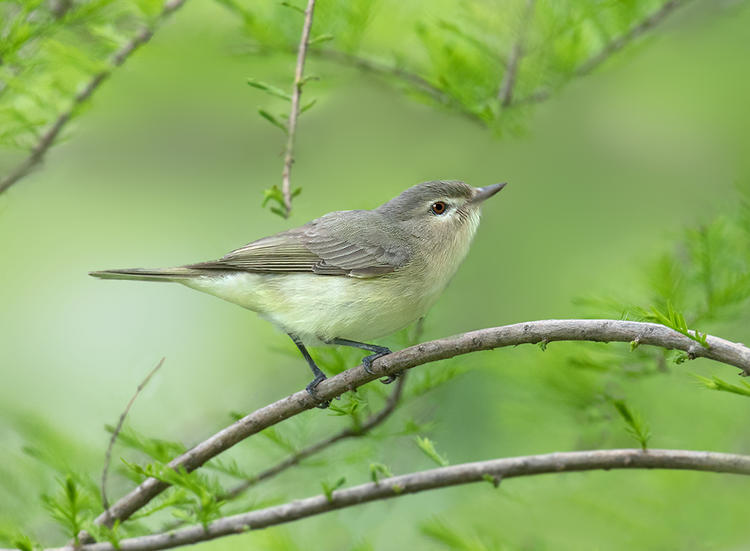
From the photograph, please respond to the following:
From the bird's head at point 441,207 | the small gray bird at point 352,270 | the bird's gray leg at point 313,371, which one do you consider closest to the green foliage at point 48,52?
the small gray bird at point 352,270

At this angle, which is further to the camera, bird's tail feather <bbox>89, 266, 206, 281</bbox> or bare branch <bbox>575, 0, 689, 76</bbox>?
bare branch <bbox>575, 0, 689, 76</bbox>

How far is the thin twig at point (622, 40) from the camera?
3.53 meters

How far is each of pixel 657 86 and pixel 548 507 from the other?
3.26 metres

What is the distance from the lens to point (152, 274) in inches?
132

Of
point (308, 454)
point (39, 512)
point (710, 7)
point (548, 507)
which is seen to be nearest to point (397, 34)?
point (710, 7)

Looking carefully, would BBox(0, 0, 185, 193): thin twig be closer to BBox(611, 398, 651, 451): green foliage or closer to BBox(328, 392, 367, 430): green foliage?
BBox(328, 392, 367, 430): green foliage

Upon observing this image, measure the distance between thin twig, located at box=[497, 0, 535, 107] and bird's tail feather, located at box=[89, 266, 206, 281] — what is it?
1495 millimetres

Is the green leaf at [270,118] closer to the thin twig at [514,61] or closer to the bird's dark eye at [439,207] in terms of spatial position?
the thin twig at [514,61]

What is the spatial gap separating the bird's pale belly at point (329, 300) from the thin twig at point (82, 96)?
0.84 meters

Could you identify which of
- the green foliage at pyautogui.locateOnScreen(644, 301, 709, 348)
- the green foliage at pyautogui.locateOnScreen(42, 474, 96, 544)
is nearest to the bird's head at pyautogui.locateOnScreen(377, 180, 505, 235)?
the green foliage at pyautogui.locateOnScreen(644, 301, 709, 348)

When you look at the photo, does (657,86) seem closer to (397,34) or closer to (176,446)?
(397,34)

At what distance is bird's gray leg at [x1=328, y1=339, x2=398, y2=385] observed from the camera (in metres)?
2.60

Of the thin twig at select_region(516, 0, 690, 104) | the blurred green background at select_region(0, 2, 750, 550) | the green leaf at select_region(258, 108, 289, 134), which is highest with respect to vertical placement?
the thin twig at select_region(516, 0, 690, 104)

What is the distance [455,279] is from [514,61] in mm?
2160
